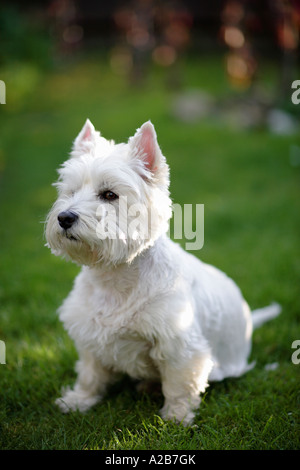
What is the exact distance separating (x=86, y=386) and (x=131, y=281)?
→ 2.75 ft

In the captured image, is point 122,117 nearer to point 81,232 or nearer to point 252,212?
point 252,212

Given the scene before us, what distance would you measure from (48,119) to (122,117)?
1.89 m

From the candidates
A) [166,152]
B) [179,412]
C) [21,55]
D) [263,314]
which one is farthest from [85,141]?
[21,55]

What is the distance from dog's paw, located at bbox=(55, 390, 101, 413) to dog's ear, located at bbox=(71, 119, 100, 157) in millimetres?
1513

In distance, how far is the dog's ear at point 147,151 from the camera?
240 centimetres

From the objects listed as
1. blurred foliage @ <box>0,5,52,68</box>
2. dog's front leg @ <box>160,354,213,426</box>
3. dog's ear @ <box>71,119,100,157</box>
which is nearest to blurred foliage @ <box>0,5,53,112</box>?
blurred foliage @ <box>0,5,52,68</box>

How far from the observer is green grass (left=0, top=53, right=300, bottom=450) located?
2.58 metres

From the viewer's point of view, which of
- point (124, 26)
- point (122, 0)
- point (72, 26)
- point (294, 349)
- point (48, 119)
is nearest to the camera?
point (294, 349)

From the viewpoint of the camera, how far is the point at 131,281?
2551 millimetres

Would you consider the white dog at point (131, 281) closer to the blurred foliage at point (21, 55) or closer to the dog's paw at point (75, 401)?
the dog's paw at point (75, 401)

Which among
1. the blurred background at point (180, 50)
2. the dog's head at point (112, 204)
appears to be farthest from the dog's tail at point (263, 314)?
the blurred background at point (180, 50)

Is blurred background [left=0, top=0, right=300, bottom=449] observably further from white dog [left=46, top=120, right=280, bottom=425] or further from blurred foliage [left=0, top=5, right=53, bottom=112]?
white dog [left=46, top=120, right=280, bottom=425]
